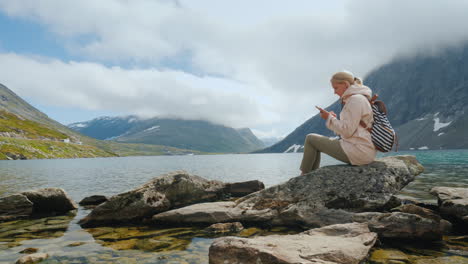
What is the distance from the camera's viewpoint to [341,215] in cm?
940

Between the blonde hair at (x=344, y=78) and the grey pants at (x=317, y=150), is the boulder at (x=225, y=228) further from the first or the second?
the blonde hair at (x=344, y=78)

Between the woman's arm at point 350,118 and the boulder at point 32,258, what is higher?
the woman's arm at point 350,118

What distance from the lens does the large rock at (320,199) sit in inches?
380

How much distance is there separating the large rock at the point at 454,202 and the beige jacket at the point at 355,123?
3315mm

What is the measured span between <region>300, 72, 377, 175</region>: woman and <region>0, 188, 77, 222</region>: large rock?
13.0m

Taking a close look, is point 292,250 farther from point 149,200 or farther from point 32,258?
point 149,200

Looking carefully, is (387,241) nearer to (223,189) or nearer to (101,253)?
(101,253)

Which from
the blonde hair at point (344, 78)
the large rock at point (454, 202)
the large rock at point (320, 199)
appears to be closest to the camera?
the blonde hair at point (344, 78)

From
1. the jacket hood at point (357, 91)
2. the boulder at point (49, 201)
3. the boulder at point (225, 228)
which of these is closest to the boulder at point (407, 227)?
the jacket hood at point (357, 91)

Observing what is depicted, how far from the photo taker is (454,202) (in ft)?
32.0

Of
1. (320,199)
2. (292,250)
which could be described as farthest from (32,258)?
(320,199)

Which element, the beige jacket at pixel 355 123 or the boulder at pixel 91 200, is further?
the boulder at pixel 91 200

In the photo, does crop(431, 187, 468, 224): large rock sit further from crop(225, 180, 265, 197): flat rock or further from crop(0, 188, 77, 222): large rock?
crop(0, 188, 77, 222): large rock

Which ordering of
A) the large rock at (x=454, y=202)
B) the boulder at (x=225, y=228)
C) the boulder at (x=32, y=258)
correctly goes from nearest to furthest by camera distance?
the boulder at (x=32, y=258) → the large rock at (x=454, y=202) → the boulder at (x=225, y=228)
